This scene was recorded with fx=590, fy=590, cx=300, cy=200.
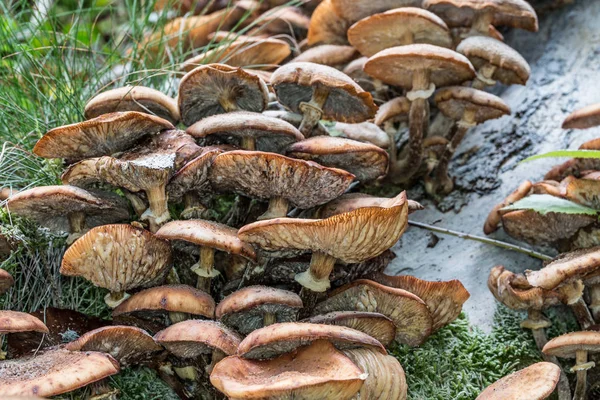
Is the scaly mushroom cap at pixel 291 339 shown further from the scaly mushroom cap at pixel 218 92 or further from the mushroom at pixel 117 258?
the scaly mushroom cap at pixel 218 92

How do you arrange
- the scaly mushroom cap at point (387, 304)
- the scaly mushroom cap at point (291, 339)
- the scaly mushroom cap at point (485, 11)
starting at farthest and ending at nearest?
the scaly mushroom cap at point (485, 11) < the scaly mushroom cap at point (387, 304) < the scaly mushroom cap at point (291, 339)

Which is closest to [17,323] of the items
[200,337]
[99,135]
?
[200,337]

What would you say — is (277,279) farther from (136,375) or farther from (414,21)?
(414,21)

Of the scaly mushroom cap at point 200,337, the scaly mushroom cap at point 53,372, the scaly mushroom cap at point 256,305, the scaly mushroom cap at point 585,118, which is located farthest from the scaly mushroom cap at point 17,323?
the scaly mushroom cap at point 585,118

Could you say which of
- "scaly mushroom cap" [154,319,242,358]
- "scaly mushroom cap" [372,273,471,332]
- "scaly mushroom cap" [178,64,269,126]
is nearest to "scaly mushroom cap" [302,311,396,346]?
"scaly mushroom cap" [372,273,471,332]

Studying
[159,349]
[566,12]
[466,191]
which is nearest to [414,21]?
[466,191]

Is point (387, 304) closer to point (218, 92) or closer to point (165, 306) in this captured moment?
point (165, 306)
